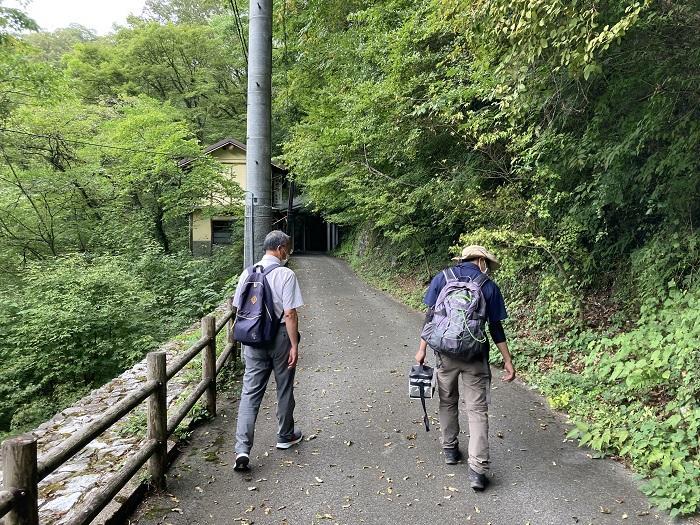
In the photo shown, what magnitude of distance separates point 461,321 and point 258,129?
4.08 meters

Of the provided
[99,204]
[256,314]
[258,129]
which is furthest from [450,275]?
[99,204]

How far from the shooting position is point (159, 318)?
12109 mm

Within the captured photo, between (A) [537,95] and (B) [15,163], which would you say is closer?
(A) [537,95]

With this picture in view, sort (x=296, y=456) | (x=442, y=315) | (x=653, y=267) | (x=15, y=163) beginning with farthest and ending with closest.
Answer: (x=15, y=163)
(x=653, y=267)
(x=296, y=456)
(x=442, y=315)

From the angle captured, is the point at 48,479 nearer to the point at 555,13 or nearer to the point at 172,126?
the point at 555,13

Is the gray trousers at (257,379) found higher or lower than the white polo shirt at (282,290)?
lower

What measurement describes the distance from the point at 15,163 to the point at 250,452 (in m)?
16.5

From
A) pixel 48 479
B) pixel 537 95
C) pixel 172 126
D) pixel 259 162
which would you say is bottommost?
pixel 48 479

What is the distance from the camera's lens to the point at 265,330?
3.73m

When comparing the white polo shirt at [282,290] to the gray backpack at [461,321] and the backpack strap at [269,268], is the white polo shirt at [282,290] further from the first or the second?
the gray backpack at [461,321]

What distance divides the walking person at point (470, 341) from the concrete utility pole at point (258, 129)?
3.24 meters

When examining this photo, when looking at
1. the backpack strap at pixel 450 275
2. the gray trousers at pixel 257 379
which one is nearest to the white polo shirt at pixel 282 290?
the gray trousers at pixel 257 379

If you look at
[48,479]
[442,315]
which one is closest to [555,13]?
[442,315]

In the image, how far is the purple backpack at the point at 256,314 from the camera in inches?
146
